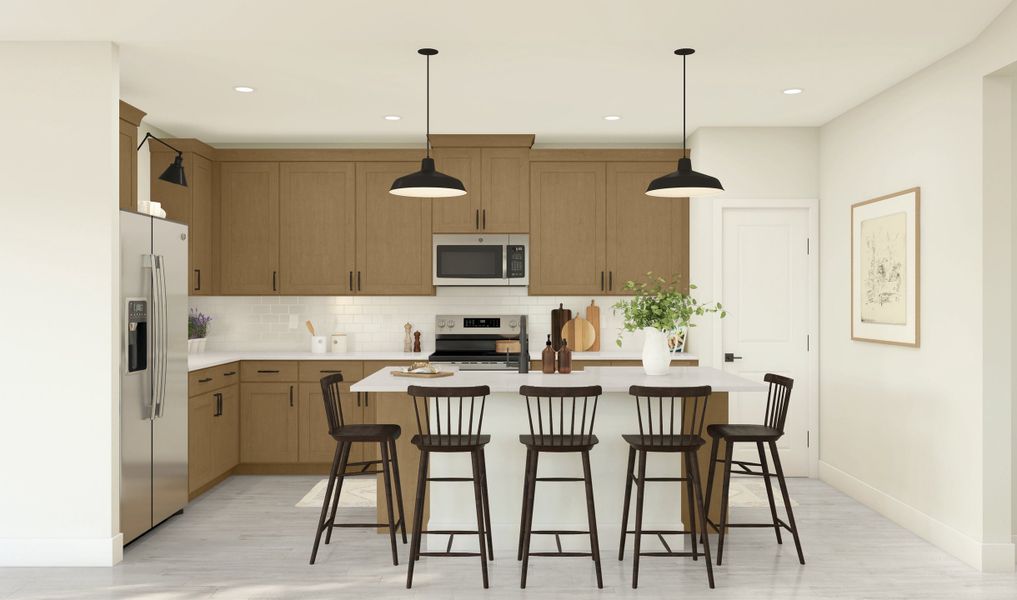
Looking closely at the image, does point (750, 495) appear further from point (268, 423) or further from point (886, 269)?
point (268, 423)

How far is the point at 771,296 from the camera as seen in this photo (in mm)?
5777

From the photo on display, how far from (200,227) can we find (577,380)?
3580 mm

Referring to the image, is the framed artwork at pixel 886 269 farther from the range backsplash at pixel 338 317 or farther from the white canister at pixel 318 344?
the white canister at pixel 318 344

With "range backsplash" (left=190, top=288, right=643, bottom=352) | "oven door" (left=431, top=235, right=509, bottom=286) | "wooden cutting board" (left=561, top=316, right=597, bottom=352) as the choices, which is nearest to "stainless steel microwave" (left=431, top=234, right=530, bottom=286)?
"oven door" (left=431, top=235, right=509, bottom=286)

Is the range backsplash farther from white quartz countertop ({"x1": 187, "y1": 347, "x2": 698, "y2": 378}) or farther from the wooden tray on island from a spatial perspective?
the wooden tray on island

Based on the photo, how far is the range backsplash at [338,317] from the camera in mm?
6488

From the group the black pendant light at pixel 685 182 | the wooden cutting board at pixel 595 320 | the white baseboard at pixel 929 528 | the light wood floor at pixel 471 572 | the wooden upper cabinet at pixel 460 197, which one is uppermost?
the wooden upper cabinet at pixel 460 197

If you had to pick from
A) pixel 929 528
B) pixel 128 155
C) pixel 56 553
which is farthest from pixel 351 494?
pixel 929 528

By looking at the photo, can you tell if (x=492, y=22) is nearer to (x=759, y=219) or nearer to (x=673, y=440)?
(x=673, y=440)

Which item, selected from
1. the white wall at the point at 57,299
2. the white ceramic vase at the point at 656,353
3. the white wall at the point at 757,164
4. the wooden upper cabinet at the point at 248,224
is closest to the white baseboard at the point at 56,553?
the white wall at the point at 57,299

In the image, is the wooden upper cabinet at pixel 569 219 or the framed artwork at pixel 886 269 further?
the wooden upper cabinet at pixel 569 219

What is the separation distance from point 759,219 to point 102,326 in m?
4.54

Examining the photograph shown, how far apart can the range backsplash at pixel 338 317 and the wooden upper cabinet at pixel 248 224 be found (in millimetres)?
378

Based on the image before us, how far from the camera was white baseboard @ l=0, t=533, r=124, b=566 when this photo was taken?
3807mm
